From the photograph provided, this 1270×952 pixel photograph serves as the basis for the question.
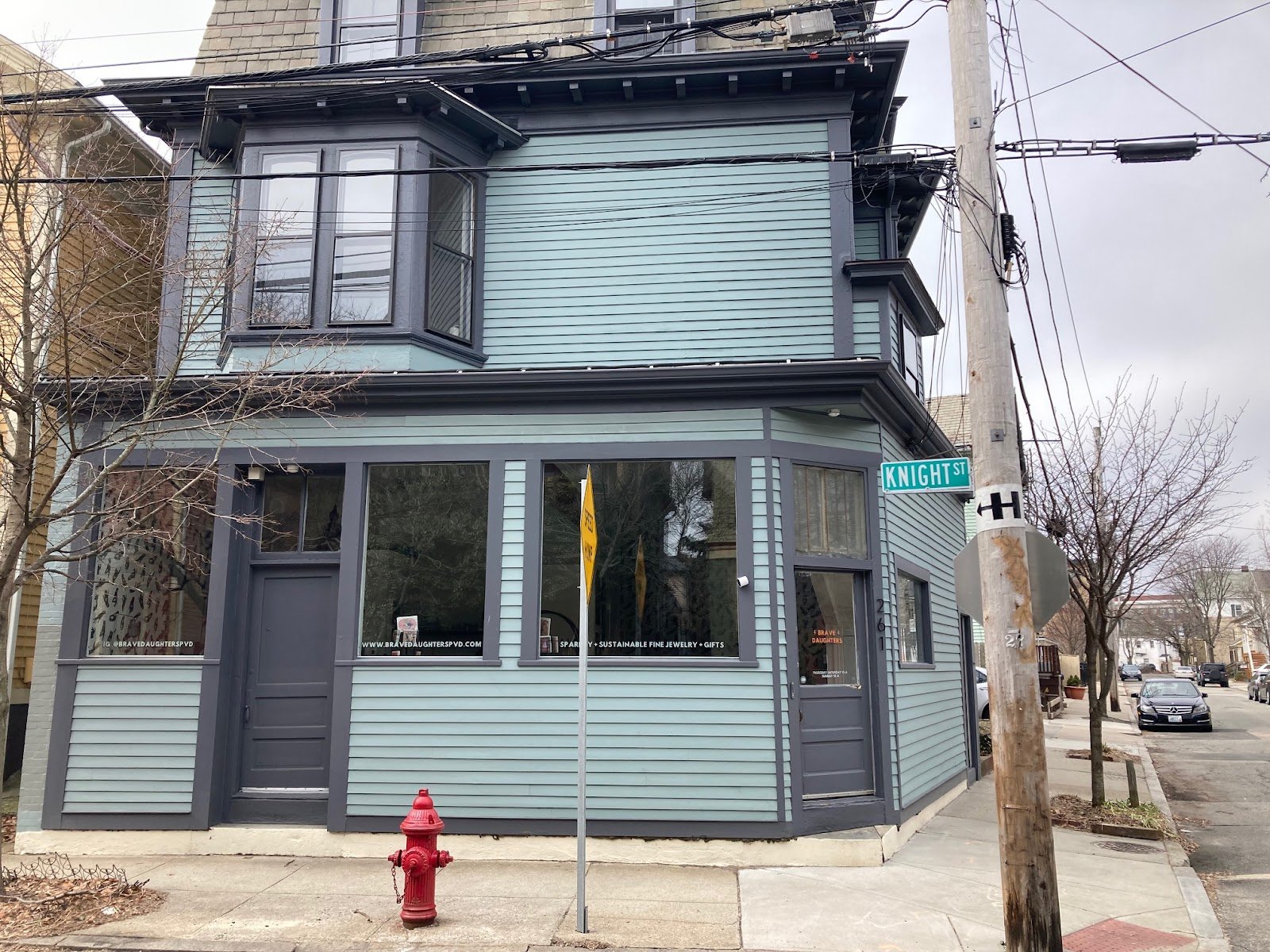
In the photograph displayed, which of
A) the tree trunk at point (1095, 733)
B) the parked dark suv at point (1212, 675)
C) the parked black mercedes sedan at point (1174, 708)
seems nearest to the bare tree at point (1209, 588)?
the parked dark suv at point (1212, 675)

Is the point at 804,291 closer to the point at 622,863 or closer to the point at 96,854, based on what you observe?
the point at 622,863

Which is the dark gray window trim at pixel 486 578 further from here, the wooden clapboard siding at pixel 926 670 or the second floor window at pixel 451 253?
the wooden clapboard siding at pixel 926 670

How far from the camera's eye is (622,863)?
864 cm

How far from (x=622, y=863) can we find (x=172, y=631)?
5.04 meters

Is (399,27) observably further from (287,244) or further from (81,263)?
(81,263)

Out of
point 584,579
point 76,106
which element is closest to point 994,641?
point 584,579

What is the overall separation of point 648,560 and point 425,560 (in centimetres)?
222

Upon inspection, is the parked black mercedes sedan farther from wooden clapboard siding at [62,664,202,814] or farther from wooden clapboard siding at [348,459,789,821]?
wooden clapboard siding at [62,664,202,814]

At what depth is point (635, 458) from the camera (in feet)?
31.2

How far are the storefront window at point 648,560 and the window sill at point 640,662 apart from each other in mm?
91

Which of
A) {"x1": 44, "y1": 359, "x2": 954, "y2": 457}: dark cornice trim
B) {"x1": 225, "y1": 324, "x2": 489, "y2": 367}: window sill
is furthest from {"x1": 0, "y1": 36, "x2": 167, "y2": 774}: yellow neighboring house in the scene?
{"x1": 225, "y1": 324, "x2": 489, "y2": 367}: window sill

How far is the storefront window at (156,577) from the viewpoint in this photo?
9.64 m

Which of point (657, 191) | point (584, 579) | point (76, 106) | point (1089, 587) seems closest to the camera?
point (584, 579)

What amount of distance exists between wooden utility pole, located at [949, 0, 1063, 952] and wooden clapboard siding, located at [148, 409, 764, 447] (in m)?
3.03
